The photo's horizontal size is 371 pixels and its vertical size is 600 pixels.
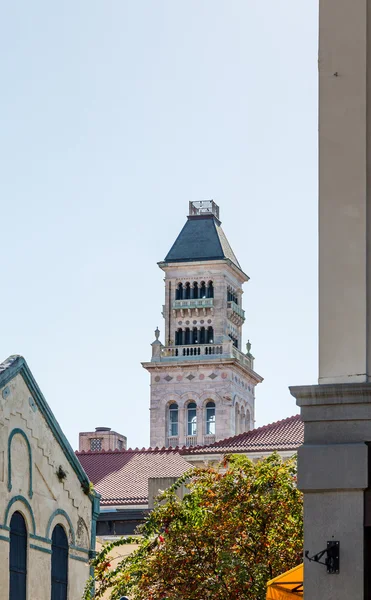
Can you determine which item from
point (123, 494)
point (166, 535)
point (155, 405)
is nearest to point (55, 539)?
point (166, 535)

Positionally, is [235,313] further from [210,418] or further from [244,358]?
[210,418]

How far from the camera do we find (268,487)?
72.3ft

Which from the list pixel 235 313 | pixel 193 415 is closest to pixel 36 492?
pixel 193 415

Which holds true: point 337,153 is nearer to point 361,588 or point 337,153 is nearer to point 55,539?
point 361,588

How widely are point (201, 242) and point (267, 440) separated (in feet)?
230

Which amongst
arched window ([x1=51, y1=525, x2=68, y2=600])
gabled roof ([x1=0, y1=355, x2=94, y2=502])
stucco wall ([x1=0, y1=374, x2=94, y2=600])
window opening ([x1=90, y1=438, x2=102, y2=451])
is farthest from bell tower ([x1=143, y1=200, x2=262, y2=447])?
arched window ([x1=51, y1=525, x2=68, y2=600])

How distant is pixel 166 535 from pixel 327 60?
1074 centimetres

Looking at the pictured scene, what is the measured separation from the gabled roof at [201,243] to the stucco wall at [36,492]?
102 m

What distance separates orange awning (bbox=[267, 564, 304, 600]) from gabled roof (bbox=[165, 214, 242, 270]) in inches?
4566

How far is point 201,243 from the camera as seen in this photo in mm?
132625

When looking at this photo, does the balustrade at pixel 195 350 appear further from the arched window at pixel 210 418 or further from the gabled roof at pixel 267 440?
the gabled roof at pixel 267 440

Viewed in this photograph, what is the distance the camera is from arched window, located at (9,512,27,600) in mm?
25875

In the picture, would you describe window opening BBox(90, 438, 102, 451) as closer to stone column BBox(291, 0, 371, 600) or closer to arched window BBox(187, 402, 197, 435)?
arched window BBox(187, 402, 197, 435)

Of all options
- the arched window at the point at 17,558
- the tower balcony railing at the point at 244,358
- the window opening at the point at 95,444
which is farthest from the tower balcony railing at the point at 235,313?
the arched window at the point at 17,558
